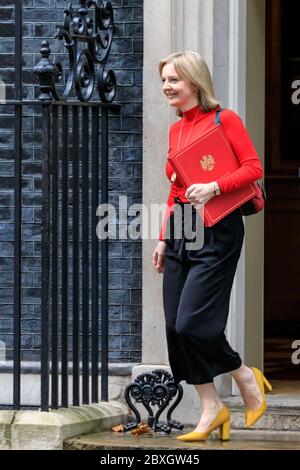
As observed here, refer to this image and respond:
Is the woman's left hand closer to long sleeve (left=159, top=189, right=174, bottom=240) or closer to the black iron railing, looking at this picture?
long sleeve (left=159, top=189, right=174, bottom=240)

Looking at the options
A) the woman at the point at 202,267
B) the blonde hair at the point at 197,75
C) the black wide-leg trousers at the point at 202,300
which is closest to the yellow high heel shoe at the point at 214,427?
the woman at the point at 202,267

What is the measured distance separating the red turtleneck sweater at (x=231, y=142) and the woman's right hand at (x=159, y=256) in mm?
45

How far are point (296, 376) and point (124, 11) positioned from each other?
2496 mm

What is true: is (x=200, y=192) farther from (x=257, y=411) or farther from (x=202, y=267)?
(x=257, y=411)

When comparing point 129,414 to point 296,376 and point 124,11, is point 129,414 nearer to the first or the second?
point 296,376

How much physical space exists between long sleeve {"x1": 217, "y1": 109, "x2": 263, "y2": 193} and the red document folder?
35 mm

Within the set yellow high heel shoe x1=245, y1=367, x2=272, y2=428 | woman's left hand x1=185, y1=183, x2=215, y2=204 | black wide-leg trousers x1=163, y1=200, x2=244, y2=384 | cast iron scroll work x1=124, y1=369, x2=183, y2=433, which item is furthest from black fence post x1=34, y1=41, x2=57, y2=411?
yellow high heel shoe x1=245, y1=367, x2=272, y2=428

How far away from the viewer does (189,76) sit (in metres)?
7.36

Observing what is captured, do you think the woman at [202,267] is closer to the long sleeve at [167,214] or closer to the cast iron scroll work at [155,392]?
the long sleeve at [167,214]

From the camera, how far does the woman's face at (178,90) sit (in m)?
7.37

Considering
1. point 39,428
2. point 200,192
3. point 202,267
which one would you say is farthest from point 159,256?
point 39,428

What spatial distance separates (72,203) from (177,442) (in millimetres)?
1316

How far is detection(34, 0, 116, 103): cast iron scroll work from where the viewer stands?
7.70 meters

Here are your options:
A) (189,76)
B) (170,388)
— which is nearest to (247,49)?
(189,76)
